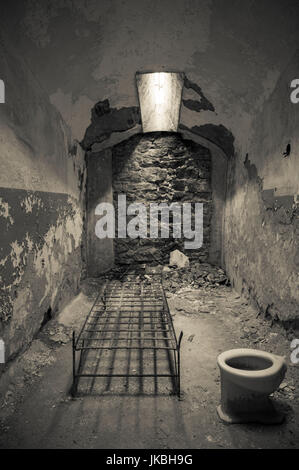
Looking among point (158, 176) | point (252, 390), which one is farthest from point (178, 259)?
point (252, 390)

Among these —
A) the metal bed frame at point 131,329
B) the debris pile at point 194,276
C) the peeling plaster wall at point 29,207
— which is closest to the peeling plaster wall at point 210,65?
the peeling plaster wall at point 29,207

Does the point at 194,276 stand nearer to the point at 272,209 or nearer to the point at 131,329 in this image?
the point at 131,329

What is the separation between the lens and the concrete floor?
1513mm

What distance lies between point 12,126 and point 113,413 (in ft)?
6.40

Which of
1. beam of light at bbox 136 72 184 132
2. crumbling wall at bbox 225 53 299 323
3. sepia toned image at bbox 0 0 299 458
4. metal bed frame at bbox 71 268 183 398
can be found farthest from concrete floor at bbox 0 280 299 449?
beam of light at bbox 136 72 184 132

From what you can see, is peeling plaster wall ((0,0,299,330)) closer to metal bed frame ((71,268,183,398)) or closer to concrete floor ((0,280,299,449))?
concrete floor ((0,280,299,449))

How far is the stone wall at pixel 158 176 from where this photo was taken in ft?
15.8

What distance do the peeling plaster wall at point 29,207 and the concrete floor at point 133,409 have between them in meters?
0.26

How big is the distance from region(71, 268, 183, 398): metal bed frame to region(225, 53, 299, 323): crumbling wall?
A: 38.2 inches

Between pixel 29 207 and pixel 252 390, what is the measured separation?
6.45ft

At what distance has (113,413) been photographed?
5.67ft

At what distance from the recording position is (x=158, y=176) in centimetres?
484
